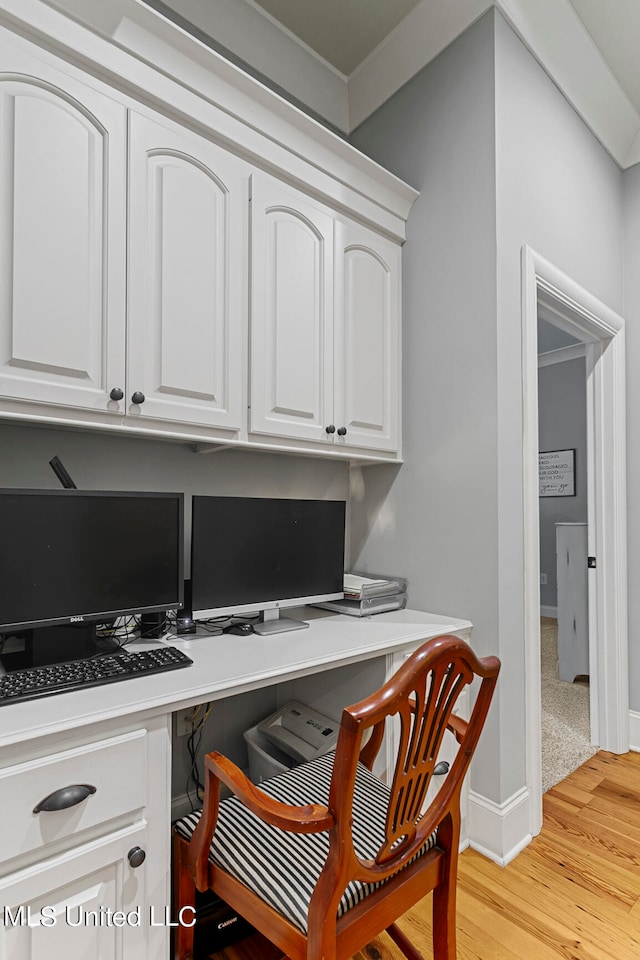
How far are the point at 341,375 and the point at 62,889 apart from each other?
5.31ft

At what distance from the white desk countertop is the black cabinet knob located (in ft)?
0.89

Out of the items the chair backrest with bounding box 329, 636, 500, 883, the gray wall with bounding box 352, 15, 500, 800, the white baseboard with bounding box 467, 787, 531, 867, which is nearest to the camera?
the chair backrest with bounding box 329, 636, 500, 883

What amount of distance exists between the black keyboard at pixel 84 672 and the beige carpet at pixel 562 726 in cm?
184

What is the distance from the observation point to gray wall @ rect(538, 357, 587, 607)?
5.59 meters

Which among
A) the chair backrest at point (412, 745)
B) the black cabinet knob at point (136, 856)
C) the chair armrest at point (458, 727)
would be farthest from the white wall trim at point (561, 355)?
the black cabinet knob at point (136, 856)

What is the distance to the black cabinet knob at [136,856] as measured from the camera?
1.11 meters

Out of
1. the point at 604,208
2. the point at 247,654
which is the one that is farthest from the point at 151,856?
the point at 604,208

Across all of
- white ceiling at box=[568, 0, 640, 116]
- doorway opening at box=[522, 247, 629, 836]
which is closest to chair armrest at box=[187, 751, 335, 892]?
doorway opening at box=[522, 247, 629, 836]

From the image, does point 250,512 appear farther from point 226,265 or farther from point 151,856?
point 151,856

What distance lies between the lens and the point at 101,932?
107cm

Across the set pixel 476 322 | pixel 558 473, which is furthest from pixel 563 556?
pixel 476 322

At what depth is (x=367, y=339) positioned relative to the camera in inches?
82.9

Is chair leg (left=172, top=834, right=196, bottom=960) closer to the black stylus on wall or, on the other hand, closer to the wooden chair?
the wooden chair

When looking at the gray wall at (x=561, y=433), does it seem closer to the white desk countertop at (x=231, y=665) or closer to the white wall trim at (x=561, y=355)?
the white wall trim at (x=561, y=355)
